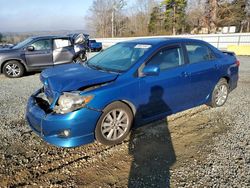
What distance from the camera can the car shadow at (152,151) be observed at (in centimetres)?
273

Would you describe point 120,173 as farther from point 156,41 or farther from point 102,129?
point 156,41

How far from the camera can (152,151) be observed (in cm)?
335

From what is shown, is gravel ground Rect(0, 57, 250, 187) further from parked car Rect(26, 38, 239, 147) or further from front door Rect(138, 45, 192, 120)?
front door Rect(138, 45, 192, 120)

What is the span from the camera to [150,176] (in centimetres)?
277

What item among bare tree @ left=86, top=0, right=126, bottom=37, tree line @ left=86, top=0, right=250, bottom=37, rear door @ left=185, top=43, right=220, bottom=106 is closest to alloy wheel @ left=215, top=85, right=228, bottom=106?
rear door @ left=185, top=43, right=220, bottom=106

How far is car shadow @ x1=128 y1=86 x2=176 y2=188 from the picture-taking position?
2733 mm

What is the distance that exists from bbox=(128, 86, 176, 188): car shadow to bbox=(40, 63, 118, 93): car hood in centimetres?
81

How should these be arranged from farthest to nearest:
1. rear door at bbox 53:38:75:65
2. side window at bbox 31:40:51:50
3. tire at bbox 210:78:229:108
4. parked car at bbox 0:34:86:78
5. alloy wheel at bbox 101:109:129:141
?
rear door at bbox 53:38:75:65 < side window at bbox 31:40:51:50 < parked car at bbox 0:34:86:78 < tire at bbox 210:78:229:108 < alloy wheel at bbox 101:109:129:141

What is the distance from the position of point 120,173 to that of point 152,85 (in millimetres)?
1499

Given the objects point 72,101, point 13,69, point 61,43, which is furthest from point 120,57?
point 13,69

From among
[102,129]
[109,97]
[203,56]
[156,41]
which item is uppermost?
[156,41]

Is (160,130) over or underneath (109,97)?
underneath

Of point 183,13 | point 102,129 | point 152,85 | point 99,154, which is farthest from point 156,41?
point 183,13

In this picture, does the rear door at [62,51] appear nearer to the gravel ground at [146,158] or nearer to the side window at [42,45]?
the side window at [42,45]
